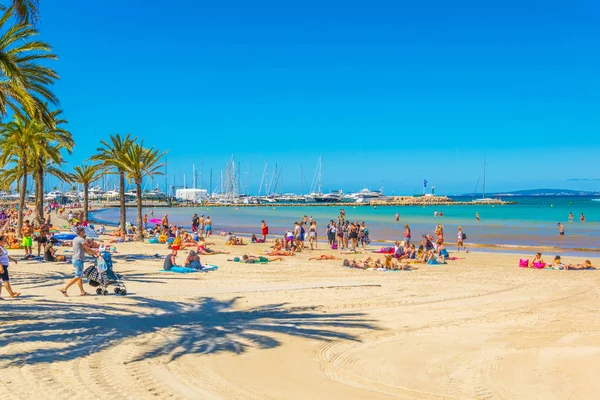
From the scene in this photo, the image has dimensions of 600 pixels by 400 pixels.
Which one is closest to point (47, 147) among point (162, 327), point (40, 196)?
point (40, 196)

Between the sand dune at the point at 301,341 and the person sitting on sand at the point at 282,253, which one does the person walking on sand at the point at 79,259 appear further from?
the person sitting on sand at the point at 282,253

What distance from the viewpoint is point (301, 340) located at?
332 inches

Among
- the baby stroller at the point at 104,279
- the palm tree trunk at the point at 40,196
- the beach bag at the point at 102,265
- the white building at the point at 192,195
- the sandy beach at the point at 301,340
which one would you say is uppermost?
the white building at the point at 192,195

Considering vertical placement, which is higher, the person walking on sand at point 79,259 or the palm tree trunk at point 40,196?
the palm tree trunk at point 40,196

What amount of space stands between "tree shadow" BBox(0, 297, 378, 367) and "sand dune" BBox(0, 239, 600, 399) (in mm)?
30

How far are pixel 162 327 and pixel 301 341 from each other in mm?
2488

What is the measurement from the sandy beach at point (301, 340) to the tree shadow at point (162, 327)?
0.10 feet

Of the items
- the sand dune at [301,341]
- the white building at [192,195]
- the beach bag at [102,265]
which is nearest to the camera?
the sand dune at [301,341]

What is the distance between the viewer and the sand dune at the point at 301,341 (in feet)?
20.7

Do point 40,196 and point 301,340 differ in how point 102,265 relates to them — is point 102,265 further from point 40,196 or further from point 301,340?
point 40,196

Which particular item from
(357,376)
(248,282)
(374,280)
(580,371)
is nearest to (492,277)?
(374,280)

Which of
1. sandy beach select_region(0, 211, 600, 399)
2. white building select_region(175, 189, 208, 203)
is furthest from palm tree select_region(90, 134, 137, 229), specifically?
white building select_region(175, 189, 208, 203)

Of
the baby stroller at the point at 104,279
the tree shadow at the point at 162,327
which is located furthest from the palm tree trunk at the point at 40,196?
the tree shadow at the point at 162,327

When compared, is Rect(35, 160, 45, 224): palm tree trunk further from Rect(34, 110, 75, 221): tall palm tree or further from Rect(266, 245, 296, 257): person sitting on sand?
Rect(266, 245, 296, 257): person sitting on sand
